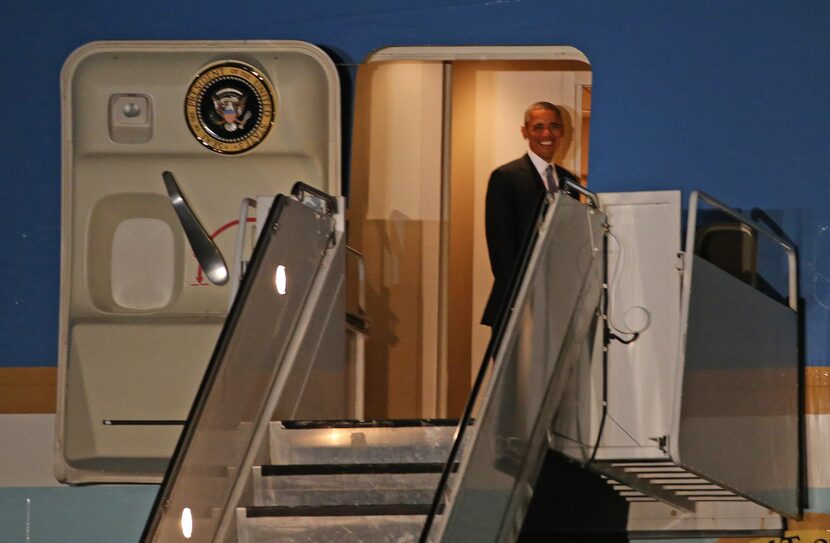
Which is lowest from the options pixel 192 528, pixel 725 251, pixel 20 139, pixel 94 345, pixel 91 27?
pixel 192 528

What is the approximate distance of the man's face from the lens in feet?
25.1

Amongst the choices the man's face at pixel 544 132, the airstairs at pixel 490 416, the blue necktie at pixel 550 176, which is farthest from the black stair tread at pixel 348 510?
the man's face at pixel 544 132

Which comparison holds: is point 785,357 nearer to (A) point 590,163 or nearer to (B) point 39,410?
(A) point 590,163

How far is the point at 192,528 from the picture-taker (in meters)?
5.23

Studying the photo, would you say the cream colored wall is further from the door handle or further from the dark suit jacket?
the door handle

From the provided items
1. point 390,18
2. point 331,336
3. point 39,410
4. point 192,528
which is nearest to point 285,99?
point 390,18

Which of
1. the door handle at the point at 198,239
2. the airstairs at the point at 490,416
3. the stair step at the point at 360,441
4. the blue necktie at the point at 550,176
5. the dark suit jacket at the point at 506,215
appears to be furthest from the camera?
the blue necktie at the point at 550,176

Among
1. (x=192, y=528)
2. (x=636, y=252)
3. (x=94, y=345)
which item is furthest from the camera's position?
(x=94, y=345)

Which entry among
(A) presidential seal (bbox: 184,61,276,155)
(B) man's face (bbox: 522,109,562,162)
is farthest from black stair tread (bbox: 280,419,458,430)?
(B) man's face (bbox: 522,109,562,162)

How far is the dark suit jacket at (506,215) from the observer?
22.8ft

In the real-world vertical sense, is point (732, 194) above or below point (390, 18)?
below

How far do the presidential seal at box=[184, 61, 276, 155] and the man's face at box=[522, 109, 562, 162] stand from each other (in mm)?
1411

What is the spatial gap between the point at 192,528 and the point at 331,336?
4.26 feet

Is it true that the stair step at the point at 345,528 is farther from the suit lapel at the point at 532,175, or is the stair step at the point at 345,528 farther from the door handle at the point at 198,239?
the suit lapel at the point at 532,175
